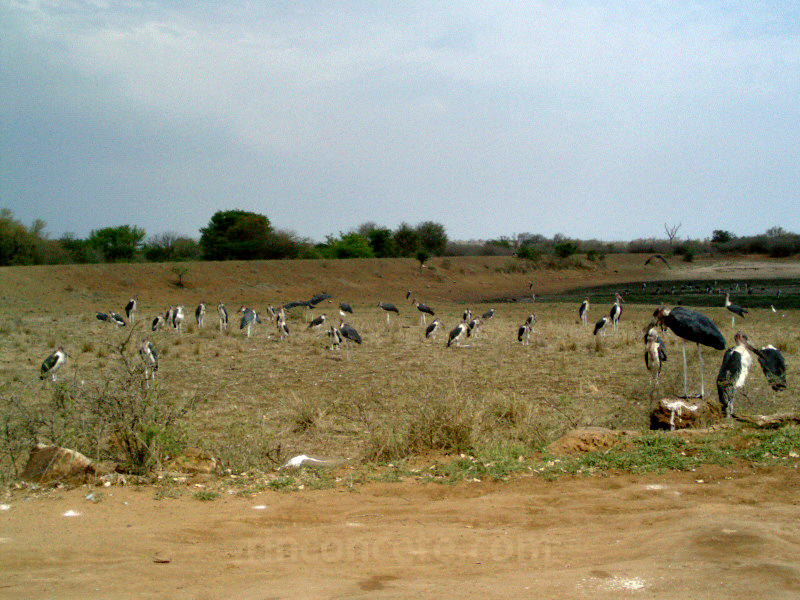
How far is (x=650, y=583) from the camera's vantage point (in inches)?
151

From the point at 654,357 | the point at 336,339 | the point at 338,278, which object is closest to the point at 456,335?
the point at 336,339

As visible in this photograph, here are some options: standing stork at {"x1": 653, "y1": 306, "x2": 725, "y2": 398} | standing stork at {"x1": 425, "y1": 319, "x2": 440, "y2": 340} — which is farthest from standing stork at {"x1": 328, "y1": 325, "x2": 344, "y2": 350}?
standing stork at {"x1": 653, "y1": 306, "x2": 725, "y2": 398}

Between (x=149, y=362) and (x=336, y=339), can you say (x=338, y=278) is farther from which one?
(x=149, y=362)

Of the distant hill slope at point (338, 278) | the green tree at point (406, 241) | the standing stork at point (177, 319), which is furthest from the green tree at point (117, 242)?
the standing stork at point (177, 319)

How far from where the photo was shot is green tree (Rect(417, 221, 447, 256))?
6756 cm

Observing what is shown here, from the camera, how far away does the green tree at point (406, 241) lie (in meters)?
62.7

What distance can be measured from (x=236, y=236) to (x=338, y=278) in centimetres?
1430

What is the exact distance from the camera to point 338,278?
4666cm

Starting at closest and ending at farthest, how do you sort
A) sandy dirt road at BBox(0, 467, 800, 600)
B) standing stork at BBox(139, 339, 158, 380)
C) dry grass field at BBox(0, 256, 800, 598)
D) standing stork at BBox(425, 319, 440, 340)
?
1. sandy dirt road at BBox(0, 467, 800, 600)
2. dry grass field at BBox(0, 256, 800, 598)
3. standing stork at BBox(139, 339, 158, 380)
4. standing stork at BBox(425, 319, 440, 340)

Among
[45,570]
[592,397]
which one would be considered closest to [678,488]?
[45,570]

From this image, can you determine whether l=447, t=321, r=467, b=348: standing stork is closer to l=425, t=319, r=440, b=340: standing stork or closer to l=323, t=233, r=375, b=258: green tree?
l=425, t=319, r=440, b=340: standing stork

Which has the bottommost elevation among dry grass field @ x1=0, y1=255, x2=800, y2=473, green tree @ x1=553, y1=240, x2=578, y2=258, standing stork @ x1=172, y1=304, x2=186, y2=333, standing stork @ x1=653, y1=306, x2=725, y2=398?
dry grass field @ x1=0, y1=255, x2=800, y2=473

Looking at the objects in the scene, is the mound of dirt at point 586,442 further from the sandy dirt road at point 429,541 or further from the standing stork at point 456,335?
the standing stork at point 456,335

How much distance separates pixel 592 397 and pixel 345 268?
124ft
